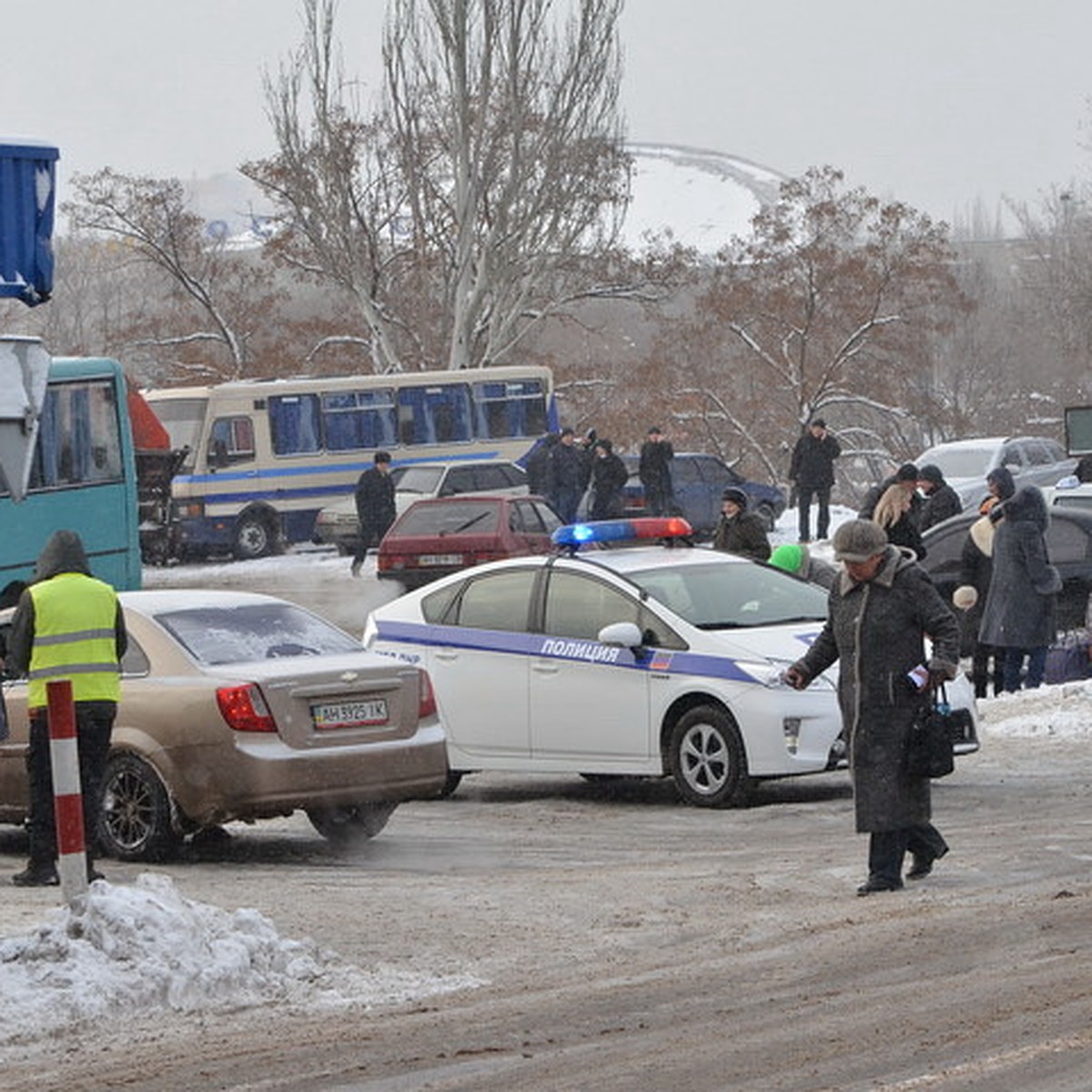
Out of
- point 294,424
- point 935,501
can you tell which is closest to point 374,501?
point 294,424

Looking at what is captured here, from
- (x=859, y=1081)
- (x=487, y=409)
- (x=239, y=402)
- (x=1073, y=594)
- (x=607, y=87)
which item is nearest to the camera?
(x=859, y=1081)

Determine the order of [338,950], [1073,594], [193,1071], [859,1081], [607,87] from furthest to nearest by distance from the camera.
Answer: [607,87], [1073,594], [338,950], [193,1071], [859,1081]

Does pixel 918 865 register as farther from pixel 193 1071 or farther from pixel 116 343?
pixel 116 343

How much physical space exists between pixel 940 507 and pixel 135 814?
38.9 feet

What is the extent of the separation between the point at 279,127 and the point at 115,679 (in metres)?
48.6

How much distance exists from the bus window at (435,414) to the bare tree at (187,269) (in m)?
14.9

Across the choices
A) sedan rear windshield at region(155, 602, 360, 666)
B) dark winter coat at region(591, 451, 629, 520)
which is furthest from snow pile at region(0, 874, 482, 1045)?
dark winter coat at region(591, 451, 629, 520)

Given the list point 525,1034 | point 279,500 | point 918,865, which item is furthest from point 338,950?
point 279,500

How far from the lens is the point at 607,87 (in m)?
60.0

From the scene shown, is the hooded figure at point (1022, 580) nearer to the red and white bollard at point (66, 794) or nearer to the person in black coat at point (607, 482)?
the red and white bollard at point (66, 794)

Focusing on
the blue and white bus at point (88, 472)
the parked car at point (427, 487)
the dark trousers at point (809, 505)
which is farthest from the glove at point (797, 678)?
the parked car at point (427, 487)

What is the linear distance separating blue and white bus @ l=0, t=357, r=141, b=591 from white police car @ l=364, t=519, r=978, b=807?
11078mm

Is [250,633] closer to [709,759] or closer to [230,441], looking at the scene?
[709,759]

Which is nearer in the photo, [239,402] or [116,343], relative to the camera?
[239,402]
